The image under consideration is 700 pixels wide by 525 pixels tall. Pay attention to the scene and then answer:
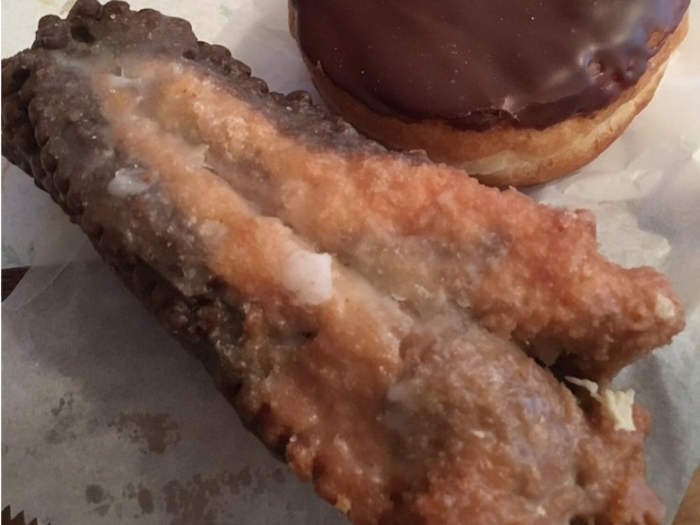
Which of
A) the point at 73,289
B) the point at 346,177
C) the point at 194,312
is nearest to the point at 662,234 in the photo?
the point at 346,177

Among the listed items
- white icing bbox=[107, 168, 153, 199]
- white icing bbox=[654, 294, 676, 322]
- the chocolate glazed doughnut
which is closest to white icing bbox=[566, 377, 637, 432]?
white icing bbox=[654, 294, 676, 322]

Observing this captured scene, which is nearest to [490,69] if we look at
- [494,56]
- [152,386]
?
[494,56]

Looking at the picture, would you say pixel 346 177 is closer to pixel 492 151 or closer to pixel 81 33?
pixel 492 151

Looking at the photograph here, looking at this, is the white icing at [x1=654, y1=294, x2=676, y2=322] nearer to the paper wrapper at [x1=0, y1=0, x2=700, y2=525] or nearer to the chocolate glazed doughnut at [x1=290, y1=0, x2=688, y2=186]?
the paper wrapper at [x1=0, y1=0, x2=700, y2=525]

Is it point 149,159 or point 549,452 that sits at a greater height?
point 549,452

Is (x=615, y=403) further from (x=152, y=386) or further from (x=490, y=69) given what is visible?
(x=152, y=386)

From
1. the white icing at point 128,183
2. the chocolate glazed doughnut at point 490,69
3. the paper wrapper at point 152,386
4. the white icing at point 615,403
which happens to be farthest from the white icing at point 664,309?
the white icing at point 128,183
